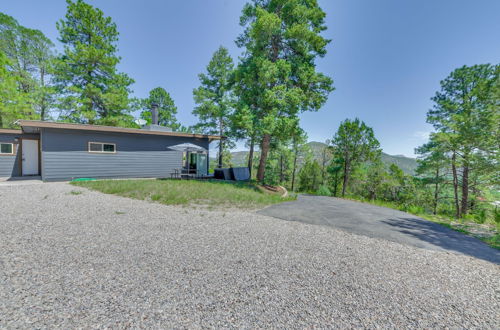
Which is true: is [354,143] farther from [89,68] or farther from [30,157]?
[89,68]

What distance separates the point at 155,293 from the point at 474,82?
21087 millimetres

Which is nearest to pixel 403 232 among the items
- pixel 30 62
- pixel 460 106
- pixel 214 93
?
pixel 460 106

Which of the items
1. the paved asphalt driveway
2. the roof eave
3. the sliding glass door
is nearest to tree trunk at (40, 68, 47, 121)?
the roof eave

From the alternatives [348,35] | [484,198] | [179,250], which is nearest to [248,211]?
[179,250]

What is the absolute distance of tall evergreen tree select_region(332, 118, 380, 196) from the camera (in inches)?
607

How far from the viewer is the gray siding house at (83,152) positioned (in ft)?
28.7

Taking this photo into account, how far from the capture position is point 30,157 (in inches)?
404

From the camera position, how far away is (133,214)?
4.81 m

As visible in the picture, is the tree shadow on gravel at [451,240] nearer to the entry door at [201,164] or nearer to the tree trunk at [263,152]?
the tree trunk at [263,152]

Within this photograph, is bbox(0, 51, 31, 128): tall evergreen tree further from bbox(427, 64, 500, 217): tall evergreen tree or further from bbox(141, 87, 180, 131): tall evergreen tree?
bbox(427, 64, 500, 217): tall evergreen tree

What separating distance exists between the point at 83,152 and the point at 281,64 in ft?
38.0

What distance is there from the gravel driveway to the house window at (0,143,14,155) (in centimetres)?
920

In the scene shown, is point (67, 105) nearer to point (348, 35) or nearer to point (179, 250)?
point (179, 250)

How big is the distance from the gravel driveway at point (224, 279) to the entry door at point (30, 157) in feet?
30.2
